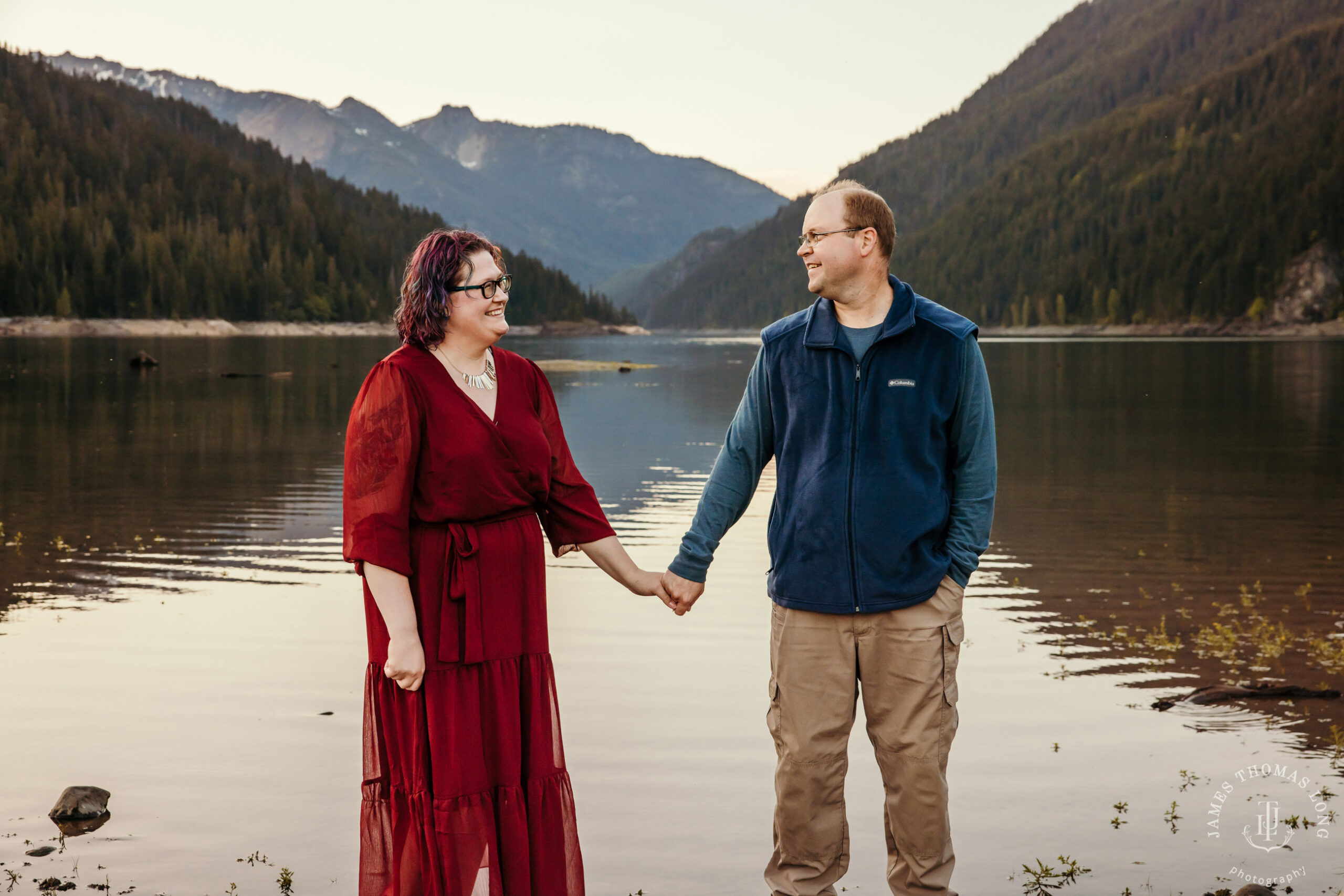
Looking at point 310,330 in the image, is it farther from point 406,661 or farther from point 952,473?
point 406,661

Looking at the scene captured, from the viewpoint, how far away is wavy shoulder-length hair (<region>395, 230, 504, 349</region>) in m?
4.33

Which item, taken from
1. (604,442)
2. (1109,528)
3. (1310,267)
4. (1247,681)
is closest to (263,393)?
(604,442)

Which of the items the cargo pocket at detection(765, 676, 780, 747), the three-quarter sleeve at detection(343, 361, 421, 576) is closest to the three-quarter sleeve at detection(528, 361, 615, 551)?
the three-quarter sleeve at detection(343, 361, 421, 576)

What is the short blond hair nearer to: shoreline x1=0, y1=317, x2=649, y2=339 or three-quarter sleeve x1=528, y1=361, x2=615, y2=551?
three-quarter sleeve x1=528, y1=361, x2=615, y2=551

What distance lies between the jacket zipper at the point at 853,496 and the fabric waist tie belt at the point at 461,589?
1.38 m

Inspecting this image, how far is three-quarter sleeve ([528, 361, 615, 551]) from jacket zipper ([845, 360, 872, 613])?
35.7 inches

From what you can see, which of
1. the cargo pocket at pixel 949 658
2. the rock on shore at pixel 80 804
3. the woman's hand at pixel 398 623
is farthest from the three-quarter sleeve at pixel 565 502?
the rock on shore at pixel 80 804

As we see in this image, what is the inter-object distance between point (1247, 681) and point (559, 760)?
245 inches

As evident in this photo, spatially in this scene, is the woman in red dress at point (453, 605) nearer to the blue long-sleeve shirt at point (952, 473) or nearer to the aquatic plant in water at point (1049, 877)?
the blue long-sleeve shirt at point (952, 473)

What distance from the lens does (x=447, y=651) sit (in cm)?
425

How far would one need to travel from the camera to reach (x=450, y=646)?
14.0 feet

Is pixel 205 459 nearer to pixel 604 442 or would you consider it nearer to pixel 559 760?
pixel 604 442

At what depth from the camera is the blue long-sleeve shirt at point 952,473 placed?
4.69 metres

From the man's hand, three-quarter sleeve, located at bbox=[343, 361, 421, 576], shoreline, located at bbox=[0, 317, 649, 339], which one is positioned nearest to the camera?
three-quarter sleeve, located at bbox=[343, 361, 421, 576]
